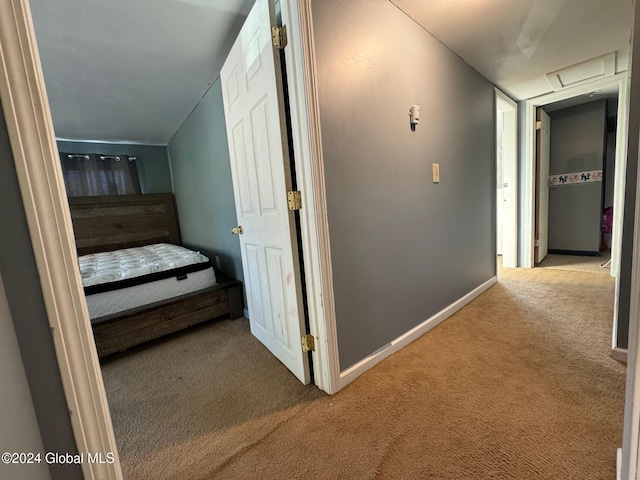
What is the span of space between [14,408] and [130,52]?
2354mm

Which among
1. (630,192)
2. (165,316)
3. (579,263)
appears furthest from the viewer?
(579,263)

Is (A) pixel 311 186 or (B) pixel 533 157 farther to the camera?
(B) pixel 533 157

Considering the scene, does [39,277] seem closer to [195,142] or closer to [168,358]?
[168,358]

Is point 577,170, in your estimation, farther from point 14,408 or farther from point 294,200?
point 14,408

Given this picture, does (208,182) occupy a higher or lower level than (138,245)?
higher

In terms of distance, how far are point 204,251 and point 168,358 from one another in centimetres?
175

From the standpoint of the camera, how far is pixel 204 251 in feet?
11.2

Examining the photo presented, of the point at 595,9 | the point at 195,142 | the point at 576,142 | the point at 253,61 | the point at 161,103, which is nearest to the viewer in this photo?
the point at 253,61

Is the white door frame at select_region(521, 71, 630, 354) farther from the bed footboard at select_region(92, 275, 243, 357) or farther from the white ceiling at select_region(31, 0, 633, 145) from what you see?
the bed footboard at select_region(92, 275, 243, 357)

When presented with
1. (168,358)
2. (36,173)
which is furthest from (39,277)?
(168,358)

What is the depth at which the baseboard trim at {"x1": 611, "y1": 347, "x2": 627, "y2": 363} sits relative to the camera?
148 centimetres

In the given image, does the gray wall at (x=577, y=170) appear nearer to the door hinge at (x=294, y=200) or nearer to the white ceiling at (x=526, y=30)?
the white ceiling at (x=526, y=30)

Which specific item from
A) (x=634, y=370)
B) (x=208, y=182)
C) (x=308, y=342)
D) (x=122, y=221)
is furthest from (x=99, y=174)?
(x=634, y=370)

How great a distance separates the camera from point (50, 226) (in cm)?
60
